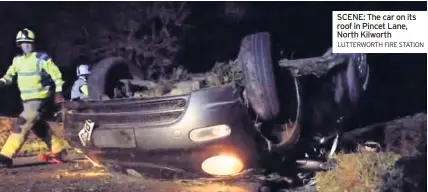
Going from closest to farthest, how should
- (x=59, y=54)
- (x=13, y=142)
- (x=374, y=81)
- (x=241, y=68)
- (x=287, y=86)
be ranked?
1. (x=241, y=68)
2. (x=287, y=86)
3. (x=374, y=81)
4. (x=13, y=142)
5. (x=59, y=54)

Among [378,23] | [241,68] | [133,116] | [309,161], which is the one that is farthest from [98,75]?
[378,23]

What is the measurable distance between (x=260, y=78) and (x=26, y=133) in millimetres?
2977

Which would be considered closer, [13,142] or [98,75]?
[98,75]

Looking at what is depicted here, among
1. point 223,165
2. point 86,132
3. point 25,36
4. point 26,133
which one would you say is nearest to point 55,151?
point 26,133

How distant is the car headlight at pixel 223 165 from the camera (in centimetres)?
358

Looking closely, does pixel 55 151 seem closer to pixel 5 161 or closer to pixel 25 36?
pixel 5 161

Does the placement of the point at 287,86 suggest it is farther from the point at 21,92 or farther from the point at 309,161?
the point at 21,92

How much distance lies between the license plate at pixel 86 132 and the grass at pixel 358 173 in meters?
1.60

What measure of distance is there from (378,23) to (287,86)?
2.40 feet

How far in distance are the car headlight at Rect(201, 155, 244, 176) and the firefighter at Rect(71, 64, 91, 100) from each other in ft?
5.61

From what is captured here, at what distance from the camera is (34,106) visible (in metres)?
5.54

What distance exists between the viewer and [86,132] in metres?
3.88

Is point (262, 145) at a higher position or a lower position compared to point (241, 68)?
lower

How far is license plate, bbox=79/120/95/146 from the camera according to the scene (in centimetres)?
385
